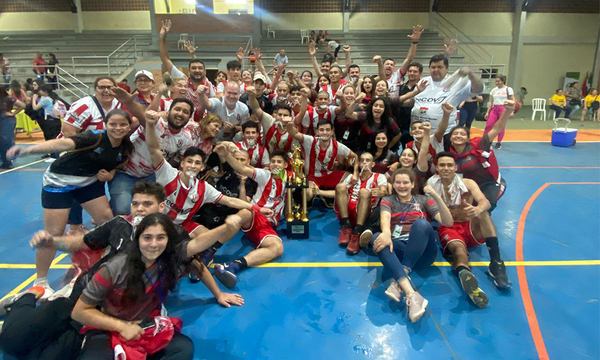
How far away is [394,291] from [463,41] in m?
22.5

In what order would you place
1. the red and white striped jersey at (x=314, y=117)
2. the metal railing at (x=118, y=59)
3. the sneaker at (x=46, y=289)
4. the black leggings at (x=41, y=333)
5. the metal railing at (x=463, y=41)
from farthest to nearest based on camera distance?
the metal railing at (x=463, y=41)
the metal railing at (x=118, y=59)
the red and white striped jersey at (x=314, y=117)
the sneaker at (x=46, y=289)
the black leggings at (x=41, y=333)

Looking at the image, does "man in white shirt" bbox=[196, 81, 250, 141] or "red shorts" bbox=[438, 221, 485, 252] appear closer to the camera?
"red shorts" bbox=[438, 221, 485, 252]

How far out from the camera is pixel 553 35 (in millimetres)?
22172

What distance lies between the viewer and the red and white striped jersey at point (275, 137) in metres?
5.64

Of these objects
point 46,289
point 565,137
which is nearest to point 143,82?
point 46,289

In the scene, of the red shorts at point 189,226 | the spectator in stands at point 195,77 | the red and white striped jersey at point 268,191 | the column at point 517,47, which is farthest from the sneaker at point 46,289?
the column at point 517,47

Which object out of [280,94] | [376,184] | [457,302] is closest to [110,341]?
[457,302]

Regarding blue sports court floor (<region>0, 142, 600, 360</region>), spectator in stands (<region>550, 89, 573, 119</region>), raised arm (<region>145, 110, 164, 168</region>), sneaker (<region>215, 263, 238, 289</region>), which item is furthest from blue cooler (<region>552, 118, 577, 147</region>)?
raised arm (<region>145, 110, 164, 168</region>)

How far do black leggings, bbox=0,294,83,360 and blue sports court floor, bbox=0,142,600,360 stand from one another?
0.91 m

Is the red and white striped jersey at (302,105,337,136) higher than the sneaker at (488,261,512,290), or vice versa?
the red and white striped jersey at (302,105,337,136)

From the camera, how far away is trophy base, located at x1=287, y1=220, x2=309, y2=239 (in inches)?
191

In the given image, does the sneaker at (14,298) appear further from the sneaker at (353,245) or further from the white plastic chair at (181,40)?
the white plastic chair at (181,40)

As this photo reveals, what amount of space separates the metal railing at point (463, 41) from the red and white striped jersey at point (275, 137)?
18244 mm

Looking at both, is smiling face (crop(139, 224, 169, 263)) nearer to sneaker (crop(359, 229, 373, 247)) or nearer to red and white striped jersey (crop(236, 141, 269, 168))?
sneaker (crop(359, 229, 373, 247))
